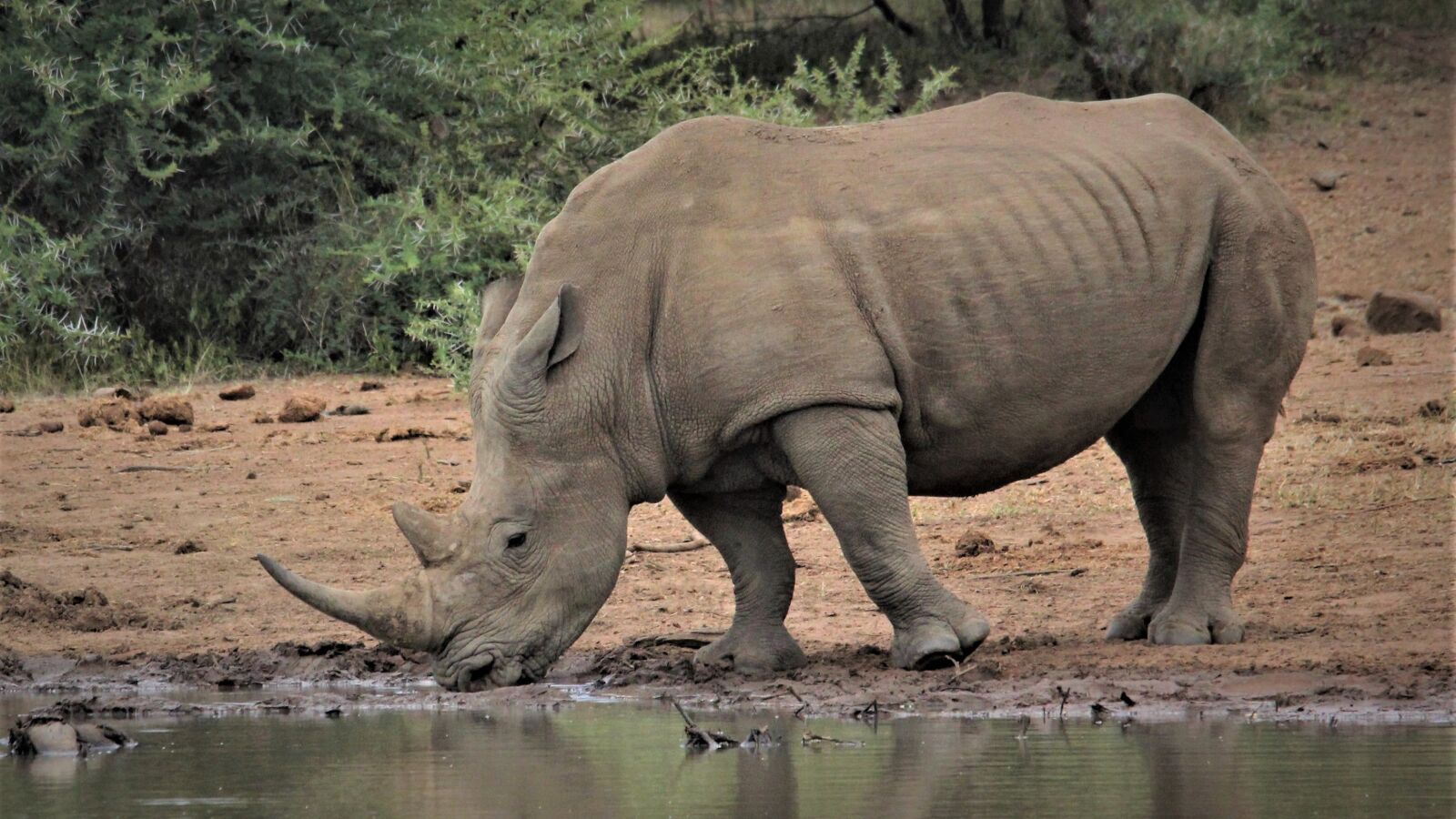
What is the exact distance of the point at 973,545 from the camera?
8.86 meters

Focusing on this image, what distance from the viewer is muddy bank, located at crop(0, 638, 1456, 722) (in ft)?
20.4

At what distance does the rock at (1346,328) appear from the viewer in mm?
12703

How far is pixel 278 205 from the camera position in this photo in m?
13.0

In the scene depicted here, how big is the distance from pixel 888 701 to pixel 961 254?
1.37 m

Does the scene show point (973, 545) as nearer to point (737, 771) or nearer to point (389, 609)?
point (389, 609)

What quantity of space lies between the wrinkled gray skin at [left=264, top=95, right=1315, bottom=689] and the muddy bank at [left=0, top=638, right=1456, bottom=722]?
19 centimetres

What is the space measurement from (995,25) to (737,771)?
13.2m

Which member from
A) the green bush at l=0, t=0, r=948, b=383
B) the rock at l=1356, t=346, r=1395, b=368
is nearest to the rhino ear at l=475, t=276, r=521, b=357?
the green bush at l=0, t=0, r=948, b=383

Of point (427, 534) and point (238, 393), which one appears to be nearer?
point (427, 534)

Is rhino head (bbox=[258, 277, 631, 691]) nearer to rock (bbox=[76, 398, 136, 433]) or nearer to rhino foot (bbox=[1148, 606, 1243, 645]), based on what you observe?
rhino foot (bbox=[1148, 606, 1243, 645])

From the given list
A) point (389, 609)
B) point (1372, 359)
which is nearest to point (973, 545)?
point (389, 609)

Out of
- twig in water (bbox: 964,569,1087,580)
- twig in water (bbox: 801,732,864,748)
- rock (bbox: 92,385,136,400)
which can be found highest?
twig in water (bbox: 801,732,864,748)

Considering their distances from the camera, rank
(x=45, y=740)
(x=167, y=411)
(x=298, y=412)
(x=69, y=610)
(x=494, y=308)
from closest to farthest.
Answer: (x=45, y=740)
(x=494, y=308)
(x=69, y=610)
(x=167, y=411)
(x=298, y=412)

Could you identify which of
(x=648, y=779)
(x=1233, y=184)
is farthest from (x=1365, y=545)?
(x=648, y=779)
